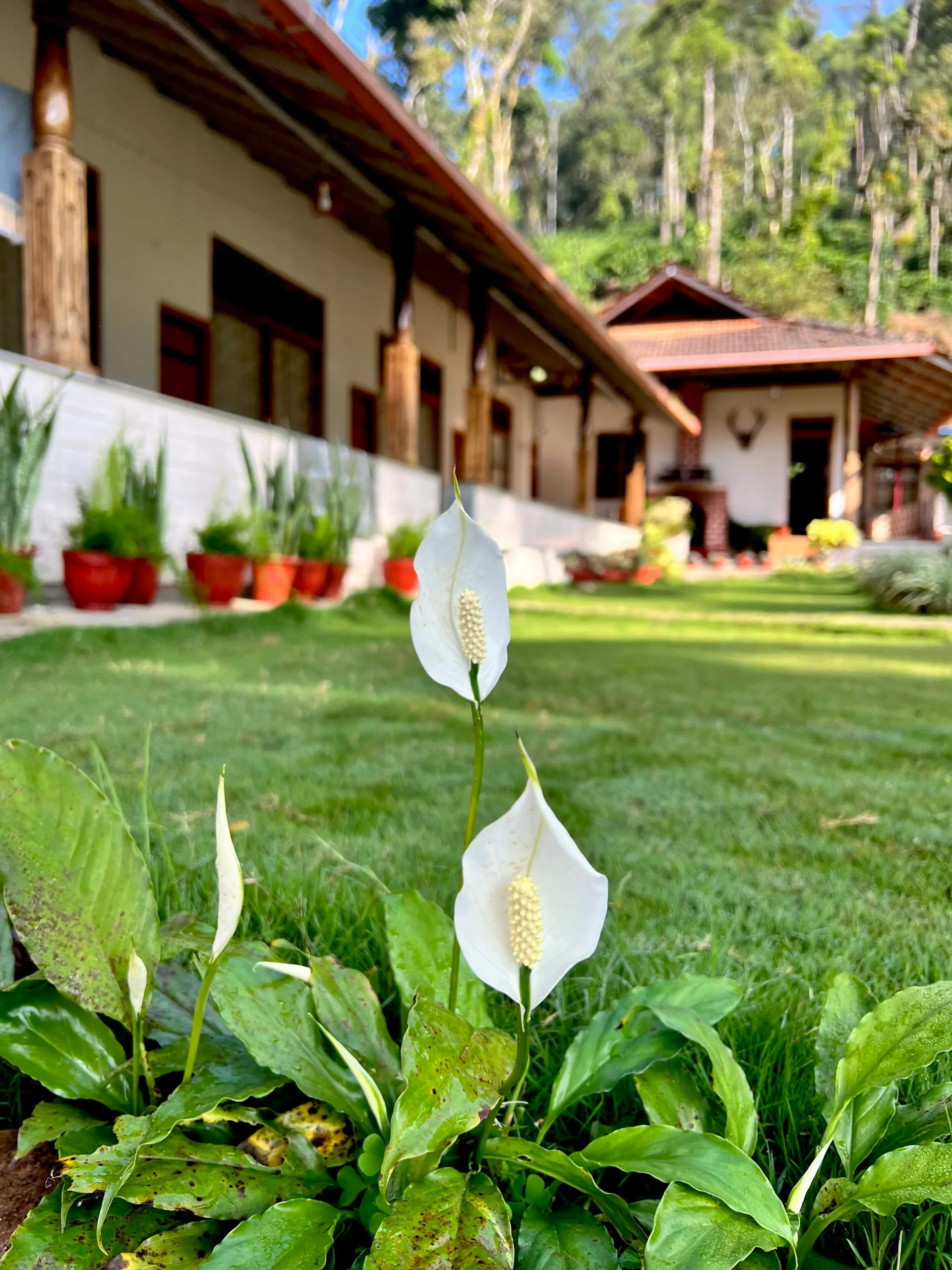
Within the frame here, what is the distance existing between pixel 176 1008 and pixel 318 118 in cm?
735

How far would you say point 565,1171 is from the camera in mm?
705

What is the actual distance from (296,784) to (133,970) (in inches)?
46.5

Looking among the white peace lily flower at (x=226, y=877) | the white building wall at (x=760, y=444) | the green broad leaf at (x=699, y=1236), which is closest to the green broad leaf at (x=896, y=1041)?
the green broad leaf at (x=699, y=1236)

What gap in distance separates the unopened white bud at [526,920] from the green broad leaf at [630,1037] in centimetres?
34

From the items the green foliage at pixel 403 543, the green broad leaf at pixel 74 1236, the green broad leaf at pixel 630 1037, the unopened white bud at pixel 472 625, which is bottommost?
the green broad leaf at pixel 74 1236

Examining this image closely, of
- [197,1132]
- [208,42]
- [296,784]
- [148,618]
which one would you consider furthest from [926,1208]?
[208,42]

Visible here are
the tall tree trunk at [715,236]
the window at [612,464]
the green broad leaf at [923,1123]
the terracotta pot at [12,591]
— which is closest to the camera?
the green broad leaf at [923,1123]

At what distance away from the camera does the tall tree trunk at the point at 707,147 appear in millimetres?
41250

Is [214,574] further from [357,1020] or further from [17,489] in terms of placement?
[357,1020]

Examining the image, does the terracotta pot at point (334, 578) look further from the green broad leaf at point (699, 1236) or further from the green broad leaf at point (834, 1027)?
the green broad leaf at point (699, 1236)

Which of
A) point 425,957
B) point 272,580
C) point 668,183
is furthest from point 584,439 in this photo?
point 668,183

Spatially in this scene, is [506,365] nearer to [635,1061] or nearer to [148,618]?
[148,618]

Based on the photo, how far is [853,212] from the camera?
43.5 metres

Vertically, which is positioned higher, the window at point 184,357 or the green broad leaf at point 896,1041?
the window at point 184,357
